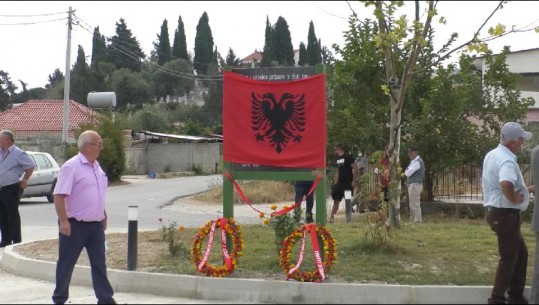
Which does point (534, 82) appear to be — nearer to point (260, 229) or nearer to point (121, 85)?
point (260, 229)

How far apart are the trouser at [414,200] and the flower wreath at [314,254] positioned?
24.3 feet

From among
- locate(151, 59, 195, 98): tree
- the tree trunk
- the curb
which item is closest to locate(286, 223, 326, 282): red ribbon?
the curb

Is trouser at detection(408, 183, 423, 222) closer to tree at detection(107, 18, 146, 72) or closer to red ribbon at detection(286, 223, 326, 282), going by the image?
red ribbon at detection(286, 223, 326, 282)

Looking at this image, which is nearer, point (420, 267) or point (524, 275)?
point (524, 275)

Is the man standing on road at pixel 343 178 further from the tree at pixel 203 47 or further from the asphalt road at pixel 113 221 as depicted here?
the tree at pixel 203 47

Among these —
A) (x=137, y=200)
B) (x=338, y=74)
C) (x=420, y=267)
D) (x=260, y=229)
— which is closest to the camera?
(x=420, y=267)

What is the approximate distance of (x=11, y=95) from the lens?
71875 millimetres

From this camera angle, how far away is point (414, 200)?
16.5 metres

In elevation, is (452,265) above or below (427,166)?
below

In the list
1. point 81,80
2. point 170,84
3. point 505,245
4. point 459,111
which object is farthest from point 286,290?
point 170,84

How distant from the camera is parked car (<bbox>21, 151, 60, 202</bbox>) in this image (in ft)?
76.7

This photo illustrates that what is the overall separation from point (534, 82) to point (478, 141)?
86.1ft

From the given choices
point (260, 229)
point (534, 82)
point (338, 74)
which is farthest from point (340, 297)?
point (534, 82)

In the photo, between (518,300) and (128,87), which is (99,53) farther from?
(518,300)
